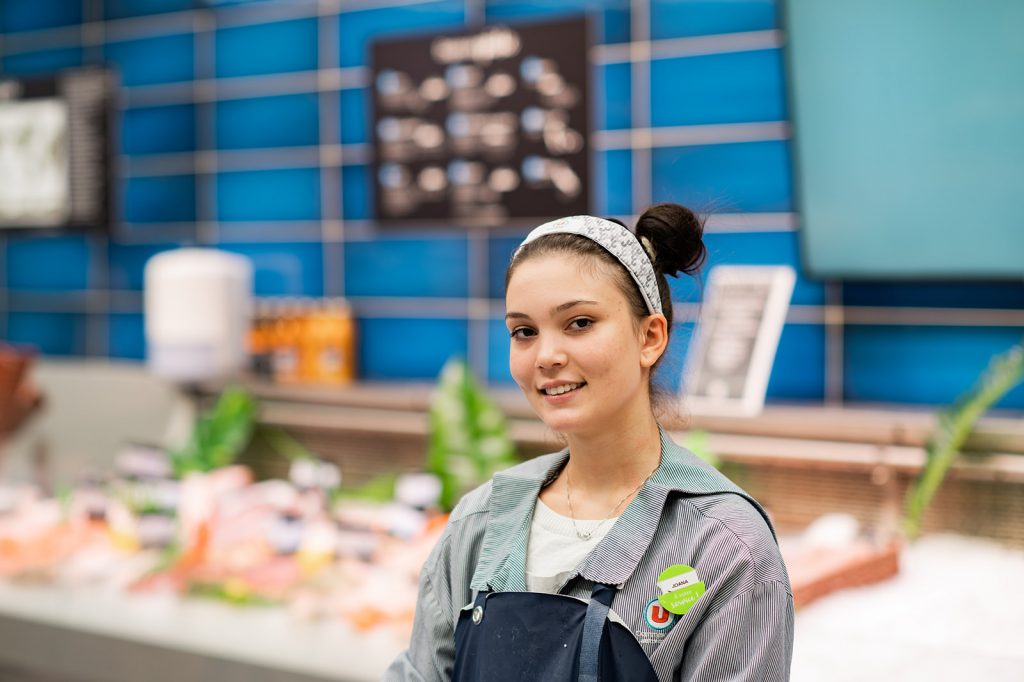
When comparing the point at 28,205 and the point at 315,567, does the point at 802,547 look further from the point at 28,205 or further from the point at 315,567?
the point at 28,205

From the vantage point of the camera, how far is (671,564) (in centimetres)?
114

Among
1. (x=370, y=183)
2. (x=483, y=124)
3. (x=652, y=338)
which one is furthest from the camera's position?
(x=370, y=183)

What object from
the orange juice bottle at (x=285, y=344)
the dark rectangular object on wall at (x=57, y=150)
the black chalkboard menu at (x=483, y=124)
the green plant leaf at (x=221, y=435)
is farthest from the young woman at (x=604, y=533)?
the dark rectangular object on wall at (x=57, y=150)

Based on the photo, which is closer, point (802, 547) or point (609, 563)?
point (609, 563)

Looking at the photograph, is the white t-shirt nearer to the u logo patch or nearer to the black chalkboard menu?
the u logo patch

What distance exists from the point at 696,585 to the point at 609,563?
0.09 metres

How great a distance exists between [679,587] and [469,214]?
9.23 feet

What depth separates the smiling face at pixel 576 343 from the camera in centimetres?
117

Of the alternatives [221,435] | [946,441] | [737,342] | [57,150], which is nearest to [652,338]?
[946,441]

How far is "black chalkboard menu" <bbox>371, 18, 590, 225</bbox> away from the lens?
3.62 meters

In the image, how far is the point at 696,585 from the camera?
112cm

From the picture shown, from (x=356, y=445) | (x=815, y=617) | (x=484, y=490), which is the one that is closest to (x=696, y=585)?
(x=484, y=490)

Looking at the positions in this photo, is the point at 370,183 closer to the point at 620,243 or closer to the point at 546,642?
the point at 620,243

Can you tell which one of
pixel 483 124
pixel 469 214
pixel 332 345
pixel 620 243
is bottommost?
pixel 332 345
